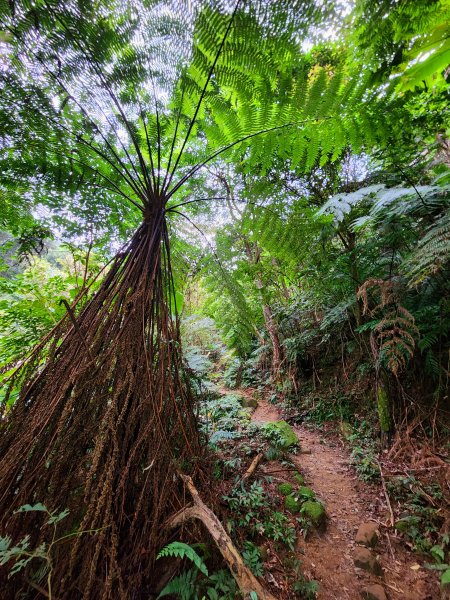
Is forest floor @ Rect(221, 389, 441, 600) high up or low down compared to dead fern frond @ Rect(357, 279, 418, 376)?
down

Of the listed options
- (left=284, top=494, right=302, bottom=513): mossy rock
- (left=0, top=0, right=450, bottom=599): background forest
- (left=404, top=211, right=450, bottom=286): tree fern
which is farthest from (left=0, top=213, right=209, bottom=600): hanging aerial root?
(left=404, top=211, right=450, bottom=286): tree fern

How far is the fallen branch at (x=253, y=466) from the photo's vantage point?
207cm

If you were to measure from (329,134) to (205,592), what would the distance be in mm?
2529

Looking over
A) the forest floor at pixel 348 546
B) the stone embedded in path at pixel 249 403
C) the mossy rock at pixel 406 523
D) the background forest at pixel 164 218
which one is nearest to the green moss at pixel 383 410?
the background forest at pixel 164 218

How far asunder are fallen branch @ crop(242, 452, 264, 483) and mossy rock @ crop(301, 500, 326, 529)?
464 mm

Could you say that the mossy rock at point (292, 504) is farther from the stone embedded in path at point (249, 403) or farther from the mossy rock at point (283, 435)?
the stone embedded in path at point (249, 403)

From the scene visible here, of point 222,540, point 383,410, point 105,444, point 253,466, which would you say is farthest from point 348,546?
point 105,444

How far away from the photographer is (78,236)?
7.39 feet

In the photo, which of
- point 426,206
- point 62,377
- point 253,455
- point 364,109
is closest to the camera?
point 62,377

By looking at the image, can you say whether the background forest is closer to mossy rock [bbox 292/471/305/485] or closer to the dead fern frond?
the dead fern frond

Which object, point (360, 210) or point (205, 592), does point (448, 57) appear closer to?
point (360, 210)

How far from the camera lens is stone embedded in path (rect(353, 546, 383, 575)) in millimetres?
1648

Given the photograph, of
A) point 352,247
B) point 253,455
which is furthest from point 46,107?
point 253,455

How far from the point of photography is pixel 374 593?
150cm
